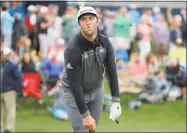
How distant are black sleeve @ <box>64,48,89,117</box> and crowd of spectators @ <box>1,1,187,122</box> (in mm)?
8335

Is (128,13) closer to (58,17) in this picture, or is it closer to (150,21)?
(150,21)

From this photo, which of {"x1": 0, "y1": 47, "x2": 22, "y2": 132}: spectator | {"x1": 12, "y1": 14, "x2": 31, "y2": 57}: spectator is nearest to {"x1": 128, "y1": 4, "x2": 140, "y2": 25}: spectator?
{"x1": 12, "y1": 14, "x2": 31, "y2": 57}: spectator

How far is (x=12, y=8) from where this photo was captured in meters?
17.0

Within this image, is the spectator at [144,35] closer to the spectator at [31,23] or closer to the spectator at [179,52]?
the spectator at [179,52]

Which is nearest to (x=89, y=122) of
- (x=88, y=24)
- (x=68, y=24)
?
(x=88, y=24)

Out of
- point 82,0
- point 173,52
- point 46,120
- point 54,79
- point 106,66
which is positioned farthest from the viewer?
point 173,52

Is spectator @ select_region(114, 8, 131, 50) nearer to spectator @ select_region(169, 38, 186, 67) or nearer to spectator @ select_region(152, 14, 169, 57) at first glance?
spectator @ select_region(152, 14, 169, 57)

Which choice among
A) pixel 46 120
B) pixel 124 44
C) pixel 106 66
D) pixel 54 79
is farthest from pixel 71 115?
pixel 124 44

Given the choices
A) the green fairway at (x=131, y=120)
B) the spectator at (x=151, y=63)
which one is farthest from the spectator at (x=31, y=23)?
the spectator at (x=151, y=63)

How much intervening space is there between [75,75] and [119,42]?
10.1 meters

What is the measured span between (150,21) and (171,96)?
253cm

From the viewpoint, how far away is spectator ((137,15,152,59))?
1712cm

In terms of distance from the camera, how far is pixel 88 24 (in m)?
6.66

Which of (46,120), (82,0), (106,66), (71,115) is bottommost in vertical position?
(46,120)
